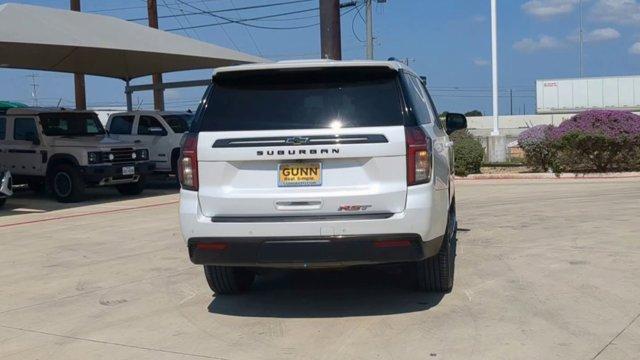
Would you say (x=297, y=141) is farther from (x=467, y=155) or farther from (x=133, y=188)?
(x=467, y=155)

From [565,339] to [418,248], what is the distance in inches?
47.1

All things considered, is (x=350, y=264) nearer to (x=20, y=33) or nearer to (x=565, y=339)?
(x=565, y=339)

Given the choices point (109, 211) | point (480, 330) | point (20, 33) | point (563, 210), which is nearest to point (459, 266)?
point (480, 330)

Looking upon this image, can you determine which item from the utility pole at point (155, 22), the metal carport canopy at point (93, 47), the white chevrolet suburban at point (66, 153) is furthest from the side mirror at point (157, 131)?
the utility pole at point (155, 22)

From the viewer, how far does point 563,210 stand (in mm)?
11016

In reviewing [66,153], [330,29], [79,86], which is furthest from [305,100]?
[79,86]

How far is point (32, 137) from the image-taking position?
50.7 feet

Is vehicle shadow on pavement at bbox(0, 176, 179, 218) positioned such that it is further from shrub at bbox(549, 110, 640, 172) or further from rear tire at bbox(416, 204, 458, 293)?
rear tire at bbox(416, 204, 458, 293)

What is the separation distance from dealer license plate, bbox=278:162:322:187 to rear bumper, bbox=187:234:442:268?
404 millimetres

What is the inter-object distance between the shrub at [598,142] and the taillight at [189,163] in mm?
13349

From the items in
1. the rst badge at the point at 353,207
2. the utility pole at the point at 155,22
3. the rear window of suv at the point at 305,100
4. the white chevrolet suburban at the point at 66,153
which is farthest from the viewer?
the utility pole at the point at 155,22

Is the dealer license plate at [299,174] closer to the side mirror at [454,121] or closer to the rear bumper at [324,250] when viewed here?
the rear bumper at [324,250]

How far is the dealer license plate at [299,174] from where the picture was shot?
5008 millimetres

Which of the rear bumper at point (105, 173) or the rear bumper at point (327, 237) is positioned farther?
the rear bumper at point (105, 173)
